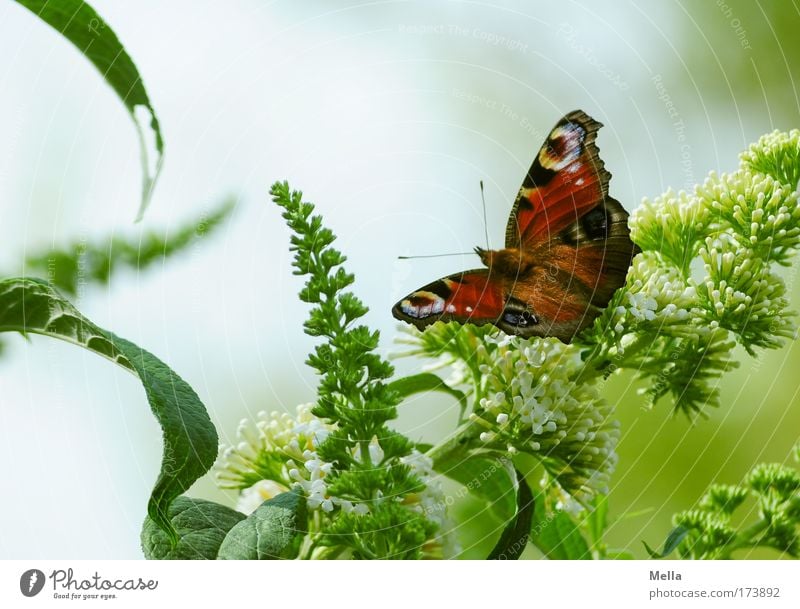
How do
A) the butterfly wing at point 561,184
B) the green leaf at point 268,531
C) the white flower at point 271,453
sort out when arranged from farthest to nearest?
1. the butterfly wing at point 561,184
2. the white flower at point 271,453
3. the green leaf at point 268,531

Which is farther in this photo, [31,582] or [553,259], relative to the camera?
[553,259]

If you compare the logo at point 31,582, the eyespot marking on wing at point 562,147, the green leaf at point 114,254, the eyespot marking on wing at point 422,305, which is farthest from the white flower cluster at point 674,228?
the logo at point 31,582

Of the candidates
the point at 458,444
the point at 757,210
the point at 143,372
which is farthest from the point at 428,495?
the point at 757,210

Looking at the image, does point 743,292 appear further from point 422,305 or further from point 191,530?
point 191,530

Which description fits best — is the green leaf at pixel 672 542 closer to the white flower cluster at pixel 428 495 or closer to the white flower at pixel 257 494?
the white flower cluster at pixel 428 495

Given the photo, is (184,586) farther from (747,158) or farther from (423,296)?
(747,158)
